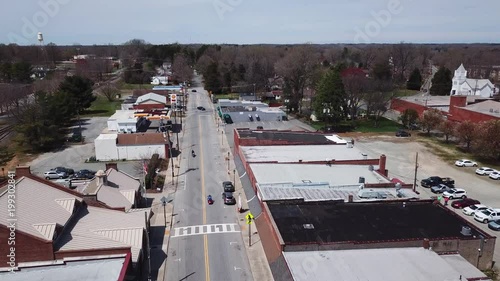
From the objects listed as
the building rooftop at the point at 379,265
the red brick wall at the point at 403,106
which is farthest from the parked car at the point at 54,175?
the red brick wall at the point at 403,106

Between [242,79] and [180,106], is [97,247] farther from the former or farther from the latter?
[242,79]

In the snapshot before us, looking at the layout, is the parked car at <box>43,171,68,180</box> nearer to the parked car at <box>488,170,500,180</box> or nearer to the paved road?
the paved road

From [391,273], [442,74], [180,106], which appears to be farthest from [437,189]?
[442,74]

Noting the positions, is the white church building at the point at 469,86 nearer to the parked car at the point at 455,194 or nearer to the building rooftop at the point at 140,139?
the parked car at the point at 455,194

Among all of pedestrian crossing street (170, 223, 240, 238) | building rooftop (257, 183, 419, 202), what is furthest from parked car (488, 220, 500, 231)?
pedestrian crossing street (170, 223, 240, 238)

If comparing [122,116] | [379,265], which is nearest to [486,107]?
[379,265]

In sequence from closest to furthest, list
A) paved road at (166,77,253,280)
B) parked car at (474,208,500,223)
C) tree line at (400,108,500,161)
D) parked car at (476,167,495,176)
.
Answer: paved road at (166,77,253,280), parked car at (474,208,500,223), parked car at (476,167,495,176), tree line at (400,108,500,161)

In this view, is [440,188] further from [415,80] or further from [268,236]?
[415,80]
